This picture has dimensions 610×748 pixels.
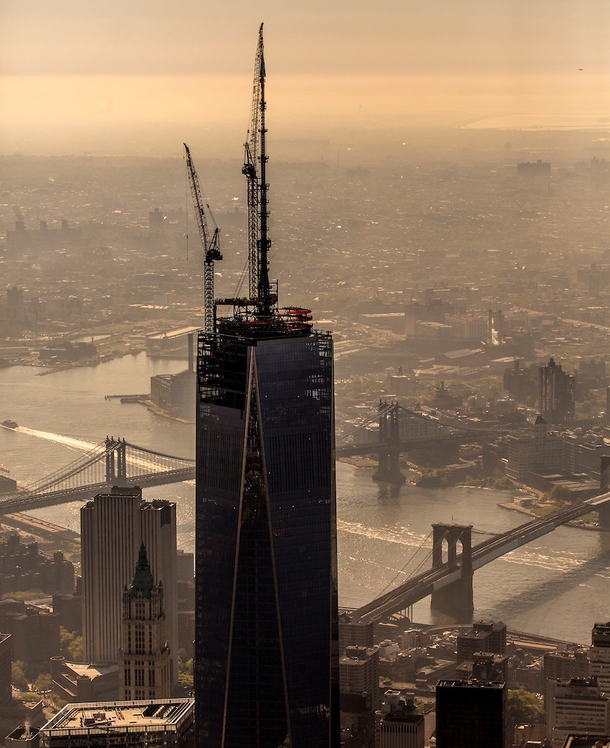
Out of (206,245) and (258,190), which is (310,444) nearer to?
(258,190)

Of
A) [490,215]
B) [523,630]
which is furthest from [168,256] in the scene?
[523,630]

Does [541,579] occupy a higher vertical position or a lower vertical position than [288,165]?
lower

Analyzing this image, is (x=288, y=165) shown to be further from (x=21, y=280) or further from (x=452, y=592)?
(x=21, y=280)

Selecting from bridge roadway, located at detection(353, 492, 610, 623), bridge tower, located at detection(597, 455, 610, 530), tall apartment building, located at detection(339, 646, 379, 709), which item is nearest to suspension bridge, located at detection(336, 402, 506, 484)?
bridge tower, located at detection(597, 455, 610, 530)

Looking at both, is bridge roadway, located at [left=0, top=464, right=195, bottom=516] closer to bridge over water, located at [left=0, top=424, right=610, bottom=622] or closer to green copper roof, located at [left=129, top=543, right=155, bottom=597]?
bridge over water, located at [left=0, top=424, right=610, bottom=622]

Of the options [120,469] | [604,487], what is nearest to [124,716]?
[120,469]
